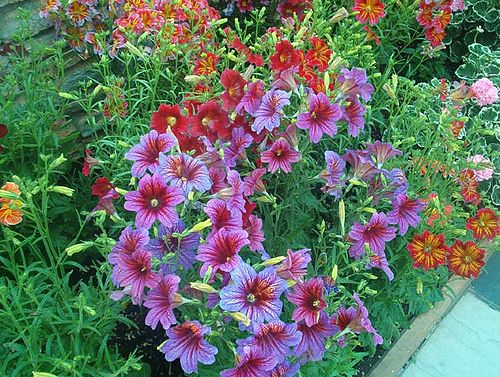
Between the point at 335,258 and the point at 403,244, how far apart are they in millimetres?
461

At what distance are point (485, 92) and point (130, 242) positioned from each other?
2.36 meters

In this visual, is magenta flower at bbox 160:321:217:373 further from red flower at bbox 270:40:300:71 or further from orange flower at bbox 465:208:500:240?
orange flower at bbox 465:208:500:240

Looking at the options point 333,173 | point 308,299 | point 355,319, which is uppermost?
point 333,173

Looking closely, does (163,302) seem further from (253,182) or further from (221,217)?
(253,182)

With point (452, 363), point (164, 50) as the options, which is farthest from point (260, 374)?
point (452, 363)

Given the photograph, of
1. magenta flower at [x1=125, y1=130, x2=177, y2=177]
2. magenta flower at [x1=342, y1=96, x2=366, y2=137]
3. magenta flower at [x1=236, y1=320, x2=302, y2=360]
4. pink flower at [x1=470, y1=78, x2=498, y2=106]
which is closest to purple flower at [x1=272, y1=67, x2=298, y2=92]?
magenta flower at [x1=342, y1=96, x2=366, y2=137]

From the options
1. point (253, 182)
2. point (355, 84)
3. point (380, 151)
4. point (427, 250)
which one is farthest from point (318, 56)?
point (427, 250)

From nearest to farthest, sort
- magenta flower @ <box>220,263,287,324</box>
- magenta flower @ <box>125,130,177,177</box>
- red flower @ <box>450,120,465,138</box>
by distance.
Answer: magenta flower @ <box>220,263,287,324</box> → magenta flower @ <box>125,130,177,177</box> → red flower @ <box>450,120,465,138</box>

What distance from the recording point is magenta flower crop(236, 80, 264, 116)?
6.56 feet

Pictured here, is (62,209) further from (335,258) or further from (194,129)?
(335,258)

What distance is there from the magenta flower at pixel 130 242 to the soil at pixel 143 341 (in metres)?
0.70

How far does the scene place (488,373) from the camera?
270cm

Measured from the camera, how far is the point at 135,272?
1.57m

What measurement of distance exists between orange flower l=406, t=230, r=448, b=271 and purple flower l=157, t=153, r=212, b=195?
1.01 m
